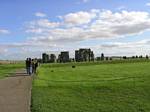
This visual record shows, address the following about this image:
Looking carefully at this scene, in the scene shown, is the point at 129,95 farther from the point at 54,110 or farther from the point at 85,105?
the point at 54,110

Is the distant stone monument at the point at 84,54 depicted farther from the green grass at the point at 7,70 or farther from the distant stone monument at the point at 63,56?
the green grass at the point at 7,70

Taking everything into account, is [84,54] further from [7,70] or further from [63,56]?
[7,70]

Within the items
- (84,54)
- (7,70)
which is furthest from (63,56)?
(7,70)

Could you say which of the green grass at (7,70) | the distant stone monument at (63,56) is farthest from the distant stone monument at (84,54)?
the green grass at (7,70)

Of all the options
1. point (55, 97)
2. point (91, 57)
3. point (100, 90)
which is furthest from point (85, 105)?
point (91, 57)

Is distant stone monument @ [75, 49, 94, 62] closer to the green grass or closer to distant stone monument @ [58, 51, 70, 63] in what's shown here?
distant stone monument @ [58, 51, 70, 63]

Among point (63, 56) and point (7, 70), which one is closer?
point (7, 70)

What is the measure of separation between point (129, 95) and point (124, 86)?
4151 mm

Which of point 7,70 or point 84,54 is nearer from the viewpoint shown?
point 7,70

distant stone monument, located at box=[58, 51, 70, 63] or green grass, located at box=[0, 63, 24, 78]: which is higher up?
distant stone monument, located at box=[58, 51, 70, 63]

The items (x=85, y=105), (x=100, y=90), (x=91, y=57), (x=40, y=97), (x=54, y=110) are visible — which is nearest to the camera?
(x=54, y=110)

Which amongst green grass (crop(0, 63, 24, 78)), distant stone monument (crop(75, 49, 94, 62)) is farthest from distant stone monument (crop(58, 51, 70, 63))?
Answer: green grass (crop(0, 63, 24, 78))

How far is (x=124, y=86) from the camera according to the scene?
26.5m

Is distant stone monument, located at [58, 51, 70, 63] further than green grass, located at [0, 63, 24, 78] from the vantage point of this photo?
Yes
